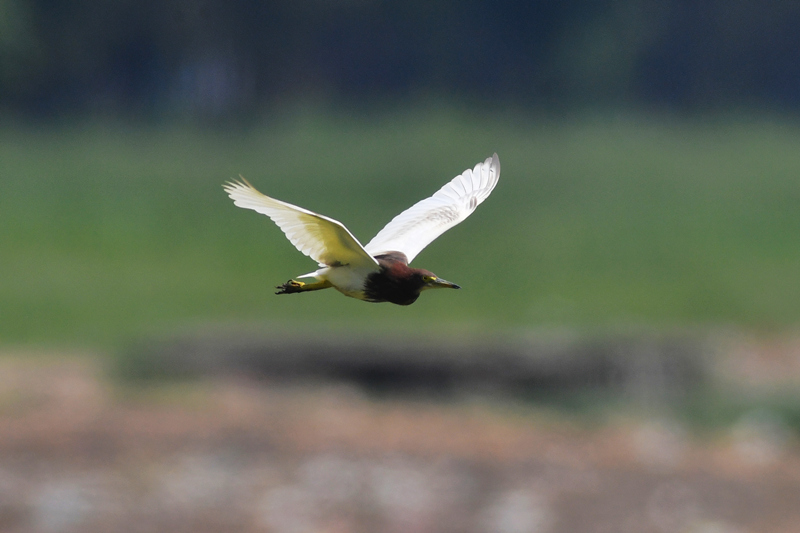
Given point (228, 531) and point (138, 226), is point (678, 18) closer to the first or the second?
point (138, 226)

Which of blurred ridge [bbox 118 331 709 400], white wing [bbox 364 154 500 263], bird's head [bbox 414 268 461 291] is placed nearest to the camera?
bird's head [bbox 414 268 461 291]

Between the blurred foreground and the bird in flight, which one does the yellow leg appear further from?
the blurred foreground

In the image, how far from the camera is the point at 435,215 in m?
6.04

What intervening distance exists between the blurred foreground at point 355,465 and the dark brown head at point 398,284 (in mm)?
7816

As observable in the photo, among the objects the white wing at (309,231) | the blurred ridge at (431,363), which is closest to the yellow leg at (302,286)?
the white wing at (309,231)

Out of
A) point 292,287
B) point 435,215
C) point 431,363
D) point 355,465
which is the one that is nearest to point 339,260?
point 292,287

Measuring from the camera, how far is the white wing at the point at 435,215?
5723 millimetres

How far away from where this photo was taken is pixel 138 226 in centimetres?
1911

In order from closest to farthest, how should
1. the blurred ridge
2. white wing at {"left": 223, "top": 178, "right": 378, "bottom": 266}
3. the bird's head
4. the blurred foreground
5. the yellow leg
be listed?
white wing at {"left": 223, "top": 178, "right": 378, "bottom": 266} < the bird's head < the yellow leg < the blurred foreground < the blurred ridge

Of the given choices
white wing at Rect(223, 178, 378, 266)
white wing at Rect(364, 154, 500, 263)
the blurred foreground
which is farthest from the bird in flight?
the blurred foreground

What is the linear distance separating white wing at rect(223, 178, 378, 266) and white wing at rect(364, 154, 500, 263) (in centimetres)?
39

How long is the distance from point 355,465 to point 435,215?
7520mm

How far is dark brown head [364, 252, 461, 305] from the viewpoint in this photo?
4906 mm

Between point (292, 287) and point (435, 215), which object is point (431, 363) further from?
point (292, 287)
